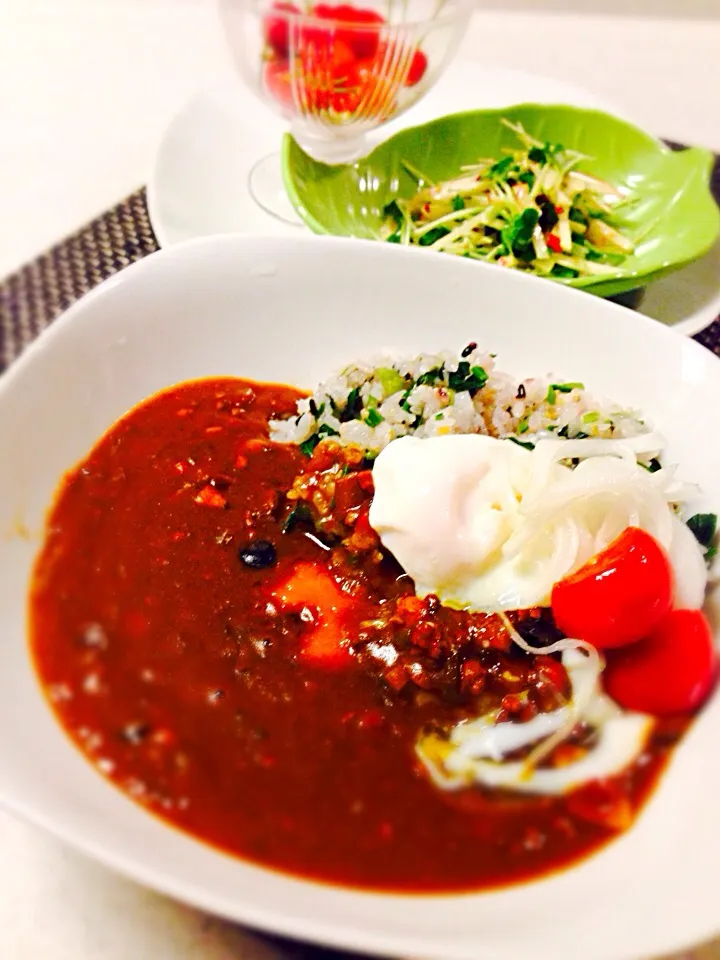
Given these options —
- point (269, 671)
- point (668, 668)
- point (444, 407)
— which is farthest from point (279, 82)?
point (668, 668)

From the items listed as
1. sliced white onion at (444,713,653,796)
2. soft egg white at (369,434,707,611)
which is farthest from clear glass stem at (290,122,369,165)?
sliced white onion at (444,713,653,796)

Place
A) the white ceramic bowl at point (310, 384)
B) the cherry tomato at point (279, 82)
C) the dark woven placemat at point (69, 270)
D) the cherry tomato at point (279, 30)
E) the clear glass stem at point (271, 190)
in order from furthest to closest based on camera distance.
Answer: the clear glass stem at point (271, 190) < the cherry tomato at point (279, 82) < the cherry tomato at point (279, 30) < the dark woven placemat at point (69, 270) < the white ceramic bowl at point (310, 384)

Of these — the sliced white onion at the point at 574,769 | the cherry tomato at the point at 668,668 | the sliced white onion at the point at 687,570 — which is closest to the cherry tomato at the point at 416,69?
the sliced white onion at the point at 687,570

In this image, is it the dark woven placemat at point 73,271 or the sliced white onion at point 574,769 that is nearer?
the sliced white onion at point 574,769

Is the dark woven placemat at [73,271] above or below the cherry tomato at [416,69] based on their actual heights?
below

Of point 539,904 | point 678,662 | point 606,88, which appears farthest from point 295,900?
point 606,88

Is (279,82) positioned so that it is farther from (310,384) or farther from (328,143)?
(310,384)

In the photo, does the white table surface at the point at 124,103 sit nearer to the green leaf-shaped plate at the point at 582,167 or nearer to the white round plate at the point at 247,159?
the white round plate at the point at 247,159
